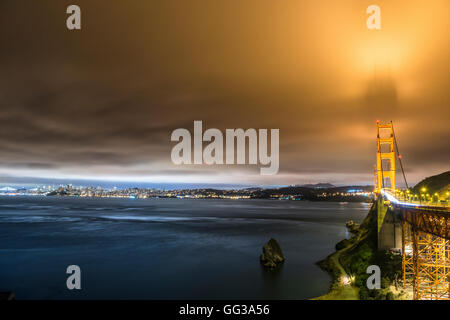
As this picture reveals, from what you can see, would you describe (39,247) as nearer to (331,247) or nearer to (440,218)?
(331,247)

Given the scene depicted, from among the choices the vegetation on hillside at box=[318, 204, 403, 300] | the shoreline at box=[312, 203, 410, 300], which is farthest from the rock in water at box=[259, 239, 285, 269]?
the vegetation on hillside at box=[318, 204, 403, 300]

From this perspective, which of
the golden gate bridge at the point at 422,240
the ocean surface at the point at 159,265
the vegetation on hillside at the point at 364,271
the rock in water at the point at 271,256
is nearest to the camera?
the golden gate bridge at the point at 422,240

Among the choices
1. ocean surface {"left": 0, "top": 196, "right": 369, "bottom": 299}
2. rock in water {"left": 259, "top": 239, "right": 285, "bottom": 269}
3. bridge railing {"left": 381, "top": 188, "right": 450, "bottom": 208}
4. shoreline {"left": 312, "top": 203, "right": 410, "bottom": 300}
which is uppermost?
bridge railing {"left": 381, "top": 188, "right": 450, "bottom": 208}

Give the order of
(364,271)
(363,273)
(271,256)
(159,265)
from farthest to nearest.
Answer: (159,265) → (271,256) → (364,271) → (363,273)

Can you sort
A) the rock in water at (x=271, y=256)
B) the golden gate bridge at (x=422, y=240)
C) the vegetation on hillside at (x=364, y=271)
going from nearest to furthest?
1. the golden gate bridge at (x=422, y=240)
2. the vegetation on hillside at (x=364, y=271)
3. the rock in water at (x=271, y=256)

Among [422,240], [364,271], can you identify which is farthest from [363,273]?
[422,240]

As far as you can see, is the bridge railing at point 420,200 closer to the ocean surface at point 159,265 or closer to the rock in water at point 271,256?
the ocean surface at point 159,265

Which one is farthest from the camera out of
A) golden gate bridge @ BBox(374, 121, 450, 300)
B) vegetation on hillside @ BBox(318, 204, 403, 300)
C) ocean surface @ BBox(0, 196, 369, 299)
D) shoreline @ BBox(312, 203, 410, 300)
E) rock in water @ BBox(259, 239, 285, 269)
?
rock in water @ BBox(259, 239, 285, 269)

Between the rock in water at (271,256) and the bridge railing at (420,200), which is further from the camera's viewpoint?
the rock in water at (271,256)

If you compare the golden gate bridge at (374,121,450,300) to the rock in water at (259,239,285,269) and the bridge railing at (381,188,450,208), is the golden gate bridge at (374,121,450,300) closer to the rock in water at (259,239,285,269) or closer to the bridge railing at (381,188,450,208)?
the bridge railing at (381,188,450,208)

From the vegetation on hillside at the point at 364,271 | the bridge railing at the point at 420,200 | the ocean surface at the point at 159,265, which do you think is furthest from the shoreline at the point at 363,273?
the bridge railing at the point at 420,200

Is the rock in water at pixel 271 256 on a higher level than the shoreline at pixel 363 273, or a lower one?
lower

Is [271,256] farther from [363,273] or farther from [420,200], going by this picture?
[420,200]

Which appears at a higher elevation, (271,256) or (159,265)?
(271,256)
